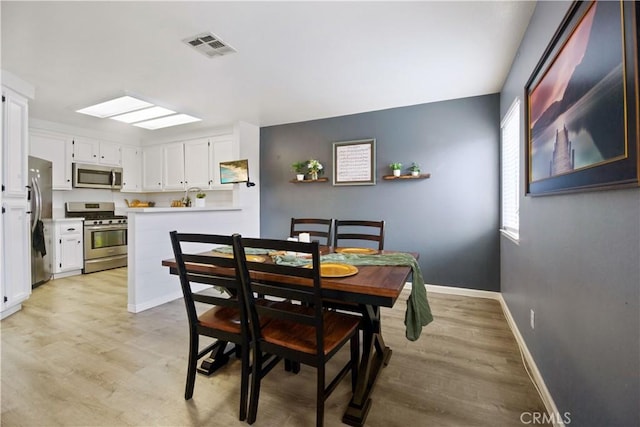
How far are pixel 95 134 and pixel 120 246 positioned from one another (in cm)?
197

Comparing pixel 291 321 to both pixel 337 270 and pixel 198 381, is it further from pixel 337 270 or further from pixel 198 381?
pixel 198 381

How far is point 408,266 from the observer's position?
1.69m

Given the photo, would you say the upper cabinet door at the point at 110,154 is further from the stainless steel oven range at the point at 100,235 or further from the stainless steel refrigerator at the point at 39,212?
the stainless steel refrigerator at the point at 39,212

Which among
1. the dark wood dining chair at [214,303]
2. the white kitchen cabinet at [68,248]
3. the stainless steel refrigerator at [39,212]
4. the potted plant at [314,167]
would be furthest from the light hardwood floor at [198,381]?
the potted plant at [314,167]

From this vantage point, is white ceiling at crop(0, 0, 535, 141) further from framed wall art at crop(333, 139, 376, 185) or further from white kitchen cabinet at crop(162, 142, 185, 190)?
white kitchen cabinet at crop(162, 142, 185, 190)

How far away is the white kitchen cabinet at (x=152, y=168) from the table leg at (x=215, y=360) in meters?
4.33

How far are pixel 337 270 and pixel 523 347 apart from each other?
162cm

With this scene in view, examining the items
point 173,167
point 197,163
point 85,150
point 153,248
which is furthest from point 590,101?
point 85,150

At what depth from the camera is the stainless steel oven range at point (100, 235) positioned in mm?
4496

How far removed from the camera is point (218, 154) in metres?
4.68

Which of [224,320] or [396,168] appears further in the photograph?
[396,168]

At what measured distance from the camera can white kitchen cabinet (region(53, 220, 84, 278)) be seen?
13.6 feet

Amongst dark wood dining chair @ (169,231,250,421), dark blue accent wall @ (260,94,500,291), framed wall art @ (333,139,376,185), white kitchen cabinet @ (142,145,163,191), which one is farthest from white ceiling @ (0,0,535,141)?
white kitchen cabinet @ (142,145,163,191)

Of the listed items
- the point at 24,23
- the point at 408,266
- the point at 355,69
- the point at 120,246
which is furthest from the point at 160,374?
the point at 120,246
